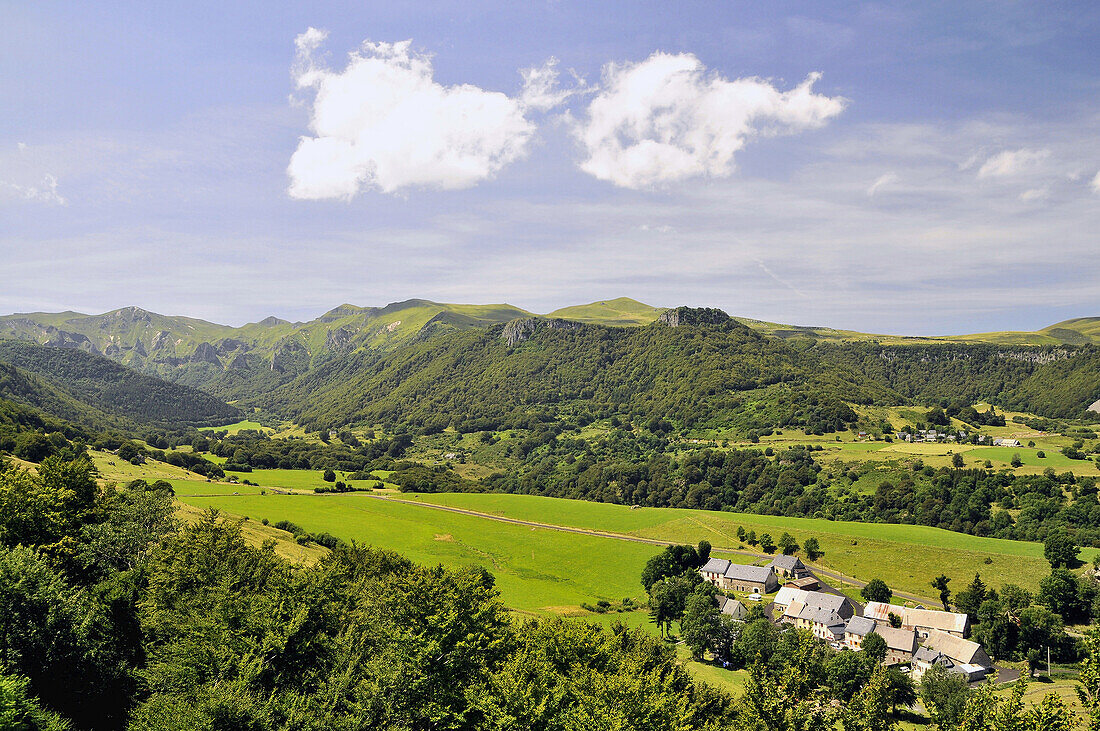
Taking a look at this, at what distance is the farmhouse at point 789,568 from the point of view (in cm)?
10450

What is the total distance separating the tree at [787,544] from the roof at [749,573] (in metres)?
11.6

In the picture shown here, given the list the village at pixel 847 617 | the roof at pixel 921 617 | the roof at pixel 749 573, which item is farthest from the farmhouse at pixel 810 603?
the roof at pixel 749 573

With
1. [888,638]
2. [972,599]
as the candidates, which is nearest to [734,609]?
[888,638]

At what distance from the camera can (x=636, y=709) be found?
32.7 m

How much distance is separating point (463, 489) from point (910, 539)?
118240mm

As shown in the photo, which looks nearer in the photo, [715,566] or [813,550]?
[715,566]

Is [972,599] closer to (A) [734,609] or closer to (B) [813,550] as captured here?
(B) [813,550]

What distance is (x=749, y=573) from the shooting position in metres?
103

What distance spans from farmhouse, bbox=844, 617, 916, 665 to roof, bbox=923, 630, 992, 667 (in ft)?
8.23

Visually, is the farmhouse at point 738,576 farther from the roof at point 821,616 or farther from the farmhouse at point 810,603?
the roof at point 821,616

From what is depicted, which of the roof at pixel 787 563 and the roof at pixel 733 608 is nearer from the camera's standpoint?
the roof at pixel 733 608

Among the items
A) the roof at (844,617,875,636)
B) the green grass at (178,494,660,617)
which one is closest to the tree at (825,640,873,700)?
the roof at (844,617,875,636)

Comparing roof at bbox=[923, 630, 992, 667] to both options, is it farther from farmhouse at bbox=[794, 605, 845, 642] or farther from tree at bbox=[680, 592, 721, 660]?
tree at bbox=[680, 592, 721, 660]

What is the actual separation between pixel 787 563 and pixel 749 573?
8277mm
